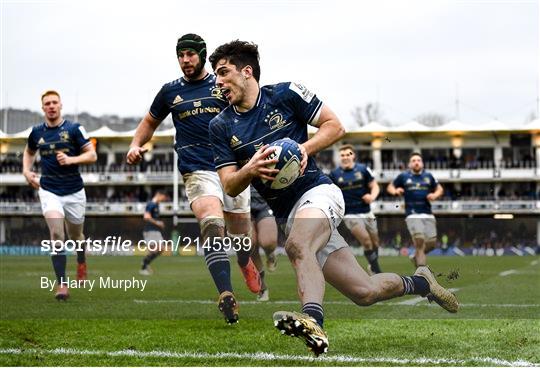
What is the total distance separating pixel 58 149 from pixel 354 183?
6065 mm

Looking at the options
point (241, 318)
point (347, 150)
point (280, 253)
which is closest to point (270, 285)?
point (280, 253)

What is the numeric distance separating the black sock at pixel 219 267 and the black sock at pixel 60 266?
308 centimetres

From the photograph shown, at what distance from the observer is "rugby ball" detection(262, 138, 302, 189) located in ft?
20.7

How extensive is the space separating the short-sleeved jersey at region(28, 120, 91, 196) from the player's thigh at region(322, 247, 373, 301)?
545 cm

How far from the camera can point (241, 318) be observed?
9086mm

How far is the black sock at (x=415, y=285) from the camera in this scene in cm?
758

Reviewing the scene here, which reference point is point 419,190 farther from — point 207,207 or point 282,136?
point 282,136

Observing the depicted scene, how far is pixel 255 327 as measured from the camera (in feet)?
27.6

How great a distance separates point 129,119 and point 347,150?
53174 mm

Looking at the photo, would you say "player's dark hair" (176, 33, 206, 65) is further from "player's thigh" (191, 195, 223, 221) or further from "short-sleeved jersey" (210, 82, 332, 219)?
"short-sleeved jersey" (210, 82, 332, 219)

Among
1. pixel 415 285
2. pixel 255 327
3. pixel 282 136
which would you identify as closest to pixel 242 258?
pixel 255 327

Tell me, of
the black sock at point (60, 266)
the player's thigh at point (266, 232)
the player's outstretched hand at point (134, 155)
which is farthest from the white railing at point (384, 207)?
the player's outstretched hand at point (134, 155)

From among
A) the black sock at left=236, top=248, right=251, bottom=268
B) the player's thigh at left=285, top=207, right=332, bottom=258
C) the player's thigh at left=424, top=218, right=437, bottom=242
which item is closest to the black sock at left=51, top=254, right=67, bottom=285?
the black sock at left=236, top=248, right=251, bottom=268

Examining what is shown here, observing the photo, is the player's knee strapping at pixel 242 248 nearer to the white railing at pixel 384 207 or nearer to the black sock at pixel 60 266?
the black sock at pixel 60 266
